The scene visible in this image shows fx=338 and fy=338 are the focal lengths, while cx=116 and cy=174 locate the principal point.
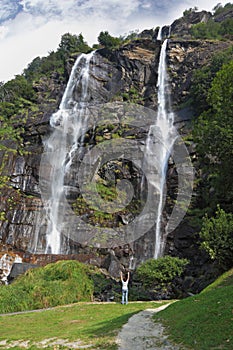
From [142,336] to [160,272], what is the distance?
441 inches

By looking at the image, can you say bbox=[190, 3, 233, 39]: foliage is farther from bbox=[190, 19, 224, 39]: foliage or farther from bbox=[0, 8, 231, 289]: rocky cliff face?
bbox=[0, 8, 231, 289]: rocky cliff face

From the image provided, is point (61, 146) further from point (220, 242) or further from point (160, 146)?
point (220, 242)

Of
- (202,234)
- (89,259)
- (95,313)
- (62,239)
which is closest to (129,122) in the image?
(62,239)

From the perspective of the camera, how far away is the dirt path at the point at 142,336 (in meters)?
7.22

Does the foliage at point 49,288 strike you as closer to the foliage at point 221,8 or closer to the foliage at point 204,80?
the foliage at point 204,80

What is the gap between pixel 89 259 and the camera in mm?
24844

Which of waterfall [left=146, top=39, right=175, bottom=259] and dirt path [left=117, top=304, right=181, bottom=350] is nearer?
dirt path [left=117, top=304, right=181, bottom=350]

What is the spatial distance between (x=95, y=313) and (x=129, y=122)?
30.2 meters

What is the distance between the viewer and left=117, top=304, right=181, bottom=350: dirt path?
284 inches

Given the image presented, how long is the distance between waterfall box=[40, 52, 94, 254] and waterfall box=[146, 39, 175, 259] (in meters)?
8.48

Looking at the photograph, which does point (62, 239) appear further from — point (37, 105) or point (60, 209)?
point (37, 105)

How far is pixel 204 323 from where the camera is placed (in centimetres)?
780

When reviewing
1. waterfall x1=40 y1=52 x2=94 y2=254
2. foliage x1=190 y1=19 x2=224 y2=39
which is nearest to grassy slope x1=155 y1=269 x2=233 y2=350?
waterfall x1=40 y1=52 x2=94 y2=254

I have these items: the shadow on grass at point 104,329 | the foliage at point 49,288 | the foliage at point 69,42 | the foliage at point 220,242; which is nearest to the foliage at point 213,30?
the foliage at point 69,42
